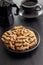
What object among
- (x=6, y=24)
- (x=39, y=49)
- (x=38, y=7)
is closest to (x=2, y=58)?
(x=39, y=49)

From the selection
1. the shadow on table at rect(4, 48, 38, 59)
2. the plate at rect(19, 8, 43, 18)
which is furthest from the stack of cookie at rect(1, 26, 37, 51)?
the plate at rect(19, 8, 43, 18)

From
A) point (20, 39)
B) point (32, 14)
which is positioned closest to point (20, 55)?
point (20, 39)

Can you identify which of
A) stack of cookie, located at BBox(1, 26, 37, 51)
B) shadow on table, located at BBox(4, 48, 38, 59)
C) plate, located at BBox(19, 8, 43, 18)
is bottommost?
shadow on table, located at BBox(4, 48, 38, 59)

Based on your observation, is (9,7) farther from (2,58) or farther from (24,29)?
(2,58)

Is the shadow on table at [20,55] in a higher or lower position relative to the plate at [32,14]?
lower

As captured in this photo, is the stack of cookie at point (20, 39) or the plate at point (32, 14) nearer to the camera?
the stack of cookie at point (20, 39)

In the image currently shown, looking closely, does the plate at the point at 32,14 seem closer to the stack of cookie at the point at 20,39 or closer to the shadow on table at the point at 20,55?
the stack of cookie at the point at 20,39

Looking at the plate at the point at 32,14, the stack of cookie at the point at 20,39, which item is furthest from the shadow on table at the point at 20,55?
the plate at the point at 32,14

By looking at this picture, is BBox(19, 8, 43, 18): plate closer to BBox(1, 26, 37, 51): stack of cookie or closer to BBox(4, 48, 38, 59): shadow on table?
BBox(1, 26, 37, 51): stack of cookie
